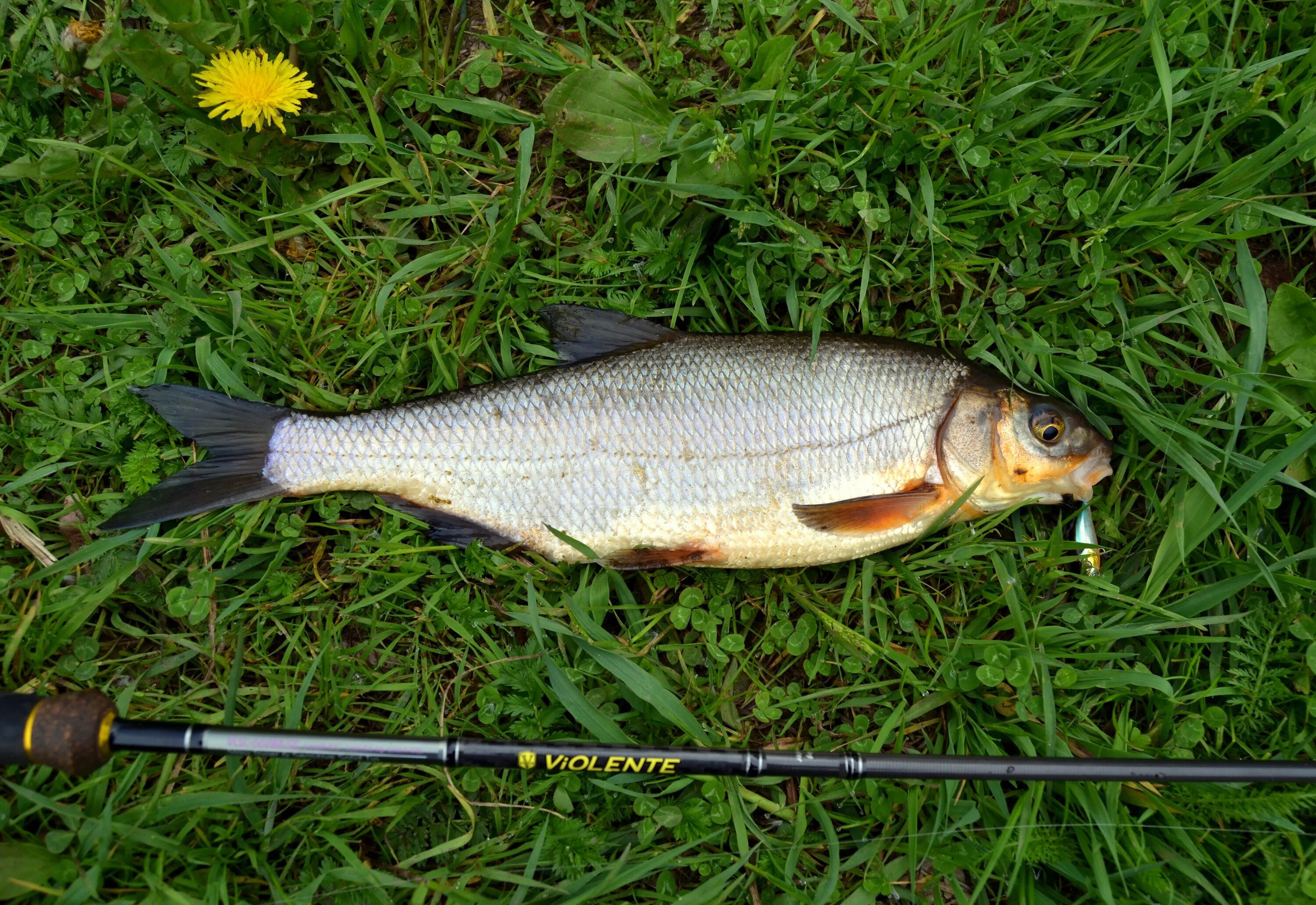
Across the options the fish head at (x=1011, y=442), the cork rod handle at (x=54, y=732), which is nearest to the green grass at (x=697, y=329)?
the fish head at (x=1011, y=442)

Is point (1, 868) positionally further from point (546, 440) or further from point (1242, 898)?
point (1242, 898)

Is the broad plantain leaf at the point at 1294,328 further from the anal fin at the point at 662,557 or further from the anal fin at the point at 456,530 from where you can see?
the anal fin at the point at 456,530

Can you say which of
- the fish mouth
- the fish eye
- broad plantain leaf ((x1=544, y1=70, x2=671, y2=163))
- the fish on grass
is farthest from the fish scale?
broad plantain leaf ((x1=544, y1=70, x2=671, y2=163))

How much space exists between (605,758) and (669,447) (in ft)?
3.38

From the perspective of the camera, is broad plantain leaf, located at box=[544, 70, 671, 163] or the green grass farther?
broad plantain leaf, located at box=[544, 70, 671, 163]

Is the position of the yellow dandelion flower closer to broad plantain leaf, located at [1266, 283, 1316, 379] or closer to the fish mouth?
the fish mouth

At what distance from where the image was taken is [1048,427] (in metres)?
2.67

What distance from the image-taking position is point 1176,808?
2.50 m

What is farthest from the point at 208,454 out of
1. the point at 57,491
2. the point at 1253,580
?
the point at 1253,580

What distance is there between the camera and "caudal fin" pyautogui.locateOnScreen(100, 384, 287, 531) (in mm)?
2670

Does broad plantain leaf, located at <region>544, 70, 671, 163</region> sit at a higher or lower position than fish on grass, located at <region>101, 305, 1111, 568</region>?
higher

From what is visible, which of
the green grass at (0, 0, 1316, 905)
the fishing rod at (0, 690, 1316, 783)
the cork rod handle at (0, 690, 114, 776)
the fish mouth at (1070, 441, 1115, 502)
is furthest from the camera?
the fish mouth at (1070, 441, 1115, 502)

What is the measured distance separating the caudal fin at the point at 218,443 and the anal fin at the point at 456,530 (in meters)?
0.50

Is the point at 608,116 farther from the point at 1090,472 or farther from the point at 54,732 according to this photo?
the point at 54,732
